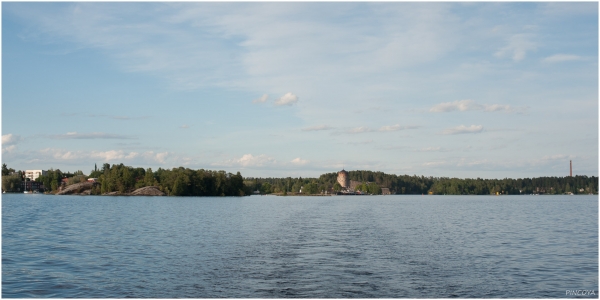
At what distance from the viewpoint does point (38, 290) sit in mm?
21938

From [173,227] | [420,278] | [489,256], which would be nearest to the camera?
[420,278]

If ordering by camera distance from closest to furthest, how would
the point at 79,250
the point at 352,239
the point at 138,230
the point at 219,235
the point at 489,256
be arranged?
the point at 489,256
the point at 79,250
the point at 352,239
the point at 219,235
the point at 138,230

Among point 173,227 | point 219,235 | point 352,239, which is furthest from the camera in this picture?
point 173,227

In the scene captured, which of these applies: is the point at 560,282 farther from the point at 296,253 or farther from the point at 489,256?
the point at 296,253

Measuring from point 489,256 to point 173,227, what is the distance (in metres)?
31.9

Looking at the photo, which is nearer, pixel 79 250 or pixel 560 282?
pixel 560 282

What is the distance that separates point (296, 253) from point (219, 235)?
13.2 m

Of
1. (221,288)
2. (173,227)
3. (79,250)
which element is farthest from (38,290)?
(173,227)

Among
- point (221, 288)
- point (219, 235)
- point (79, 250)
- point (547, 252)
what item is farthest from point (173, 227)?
point (547, 252)

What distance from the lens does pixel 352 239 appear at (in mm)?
40094

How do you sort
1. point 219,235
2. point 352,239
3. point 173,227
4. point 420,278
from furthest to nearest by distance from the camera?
1. point 173,227
2. point 219,235
3. point 352,239
4. point 420,278

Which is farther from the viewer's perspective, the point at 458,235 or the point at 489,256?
the point at 458,235

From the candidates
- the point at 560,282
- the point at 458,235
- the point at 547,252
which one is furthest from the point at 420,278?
the point at 458,235

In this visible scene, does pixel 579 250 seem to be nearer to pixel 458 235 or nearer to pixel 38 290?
pixel 458 235
